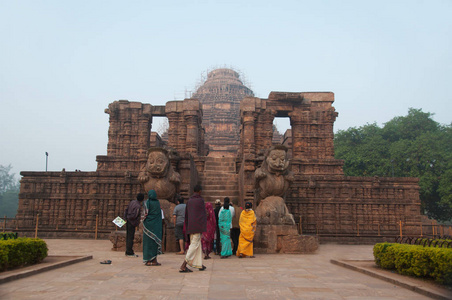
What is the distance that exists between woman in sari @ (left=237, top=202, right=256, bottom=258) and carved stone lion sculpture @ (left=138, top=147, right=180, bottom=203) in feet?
7.68

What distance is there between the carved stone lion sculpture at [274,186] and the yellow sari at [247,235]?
99cm

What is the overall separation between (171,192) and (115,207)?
22.8 ft

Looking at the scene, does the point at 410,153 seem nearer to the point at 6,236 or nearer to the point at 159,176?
the point at 159,176

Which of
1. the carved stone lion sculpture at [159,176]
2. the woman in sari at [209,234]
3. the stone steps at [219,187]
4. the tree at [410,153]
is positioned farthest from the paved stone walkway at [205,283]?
the tree at [410,153]

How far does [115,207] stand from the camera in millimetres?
15695

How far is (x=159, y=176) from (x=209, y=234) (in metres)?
2.26

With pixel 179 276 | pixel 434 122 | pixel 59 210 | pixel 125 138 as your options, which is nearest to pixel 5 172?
pixel 125 138

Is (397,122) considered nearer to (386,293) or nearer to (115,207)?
(115,207)

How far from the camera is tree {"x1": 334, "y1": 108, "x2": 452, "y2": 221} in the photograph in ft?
88.4

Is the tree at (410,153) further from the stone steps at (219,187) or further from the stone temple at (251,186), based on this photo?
the stone steps at (219,187)

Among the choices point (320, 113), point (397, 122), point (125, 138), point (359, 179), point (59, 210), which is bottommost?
point (59, 210)

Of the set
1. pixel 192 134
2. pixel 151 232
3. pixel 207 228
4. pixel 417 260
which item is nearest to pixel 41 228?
pixel 192 134

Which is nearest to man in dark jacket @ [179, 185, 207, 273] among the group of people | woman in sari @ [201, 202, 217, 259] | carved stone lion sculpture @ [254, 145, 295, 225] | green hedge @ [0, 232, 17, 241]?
the group of people

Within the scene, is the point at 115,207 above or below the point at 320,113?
below
